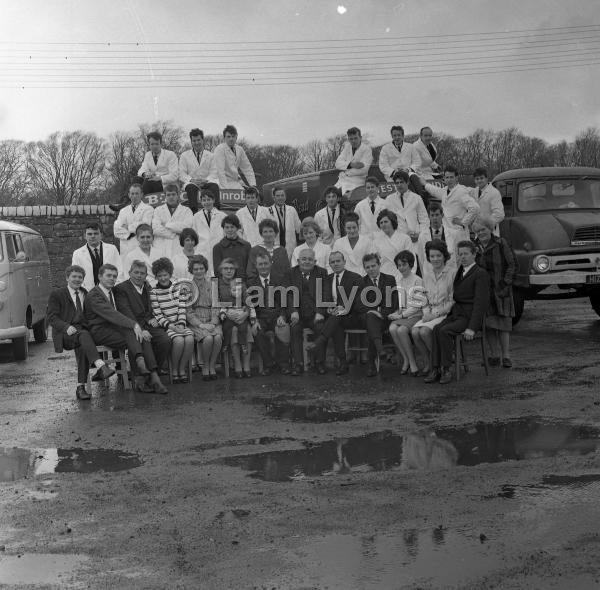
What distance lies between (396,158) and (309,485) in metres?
10.1

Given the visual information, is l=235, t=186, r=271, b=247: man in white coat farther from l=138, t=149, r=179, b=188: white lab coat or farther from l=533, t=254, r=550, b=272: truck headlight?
l=533, t=254, r=550, b=272: truck headlight

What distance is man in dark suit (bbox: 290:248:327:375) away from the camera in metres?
11.3

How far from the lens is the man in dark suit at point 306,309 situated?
11336mm

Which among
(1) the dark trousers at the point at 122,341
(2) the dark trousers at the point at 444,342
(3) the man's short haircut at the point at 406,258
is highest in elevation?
(3) the man's short haircut at the point at 406,258

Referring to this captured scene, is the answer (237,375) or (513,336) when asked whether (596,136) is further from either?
(237,375)

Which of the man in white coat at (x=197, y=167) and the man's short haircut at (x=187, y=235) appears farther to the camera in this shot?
the man in white coat at (x=197, y=167)

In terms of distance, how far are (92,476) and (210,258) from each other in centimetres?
667

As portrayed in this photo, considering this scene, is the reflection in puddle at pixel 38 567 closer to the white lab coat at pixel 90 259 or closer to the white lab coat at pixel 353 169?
the white lab coat at pixel 90 259

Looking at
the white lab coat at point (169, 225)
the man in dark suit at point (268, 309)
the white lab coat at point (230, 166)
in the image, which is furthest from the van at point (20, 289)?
the man in dark suit at point (268, 309)

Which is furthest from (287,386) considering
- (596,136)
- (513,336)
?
(596,136)

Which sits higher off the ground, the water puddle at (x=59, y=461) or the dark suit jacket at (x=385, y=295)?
the dark suit jacket at (x=385, y=295)

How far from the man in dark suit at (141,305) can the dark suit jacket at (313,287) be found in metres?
1.68

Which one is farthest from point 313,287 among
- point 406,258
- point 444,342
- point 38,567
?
point 38,567

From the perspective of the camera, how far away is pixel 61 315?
10.5 m
